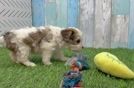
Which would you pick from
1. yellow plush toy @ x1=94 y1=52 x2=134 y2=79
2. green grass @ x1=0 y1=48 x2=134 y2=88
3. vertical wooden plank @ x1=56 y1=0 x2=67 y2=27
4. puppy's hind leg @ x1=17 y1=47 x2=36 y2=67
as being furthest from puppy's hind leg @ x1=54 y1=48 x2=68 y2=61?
vertical wooden plank @ x1=56 y1=0 x2=67 y2=27

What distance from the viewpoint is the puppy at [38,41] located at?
2.58 meters

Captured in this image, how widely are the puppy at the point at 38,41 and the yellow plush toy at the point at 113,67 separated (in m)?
0.38

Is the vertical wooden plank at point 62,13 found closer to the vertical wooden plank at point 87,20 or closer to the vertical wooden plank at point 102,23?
the vertical wooden plank at point 87,20

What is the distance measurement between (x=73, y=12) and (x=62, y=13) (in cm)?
12

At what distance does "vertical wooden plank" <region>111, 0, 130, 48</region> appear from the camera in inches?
150

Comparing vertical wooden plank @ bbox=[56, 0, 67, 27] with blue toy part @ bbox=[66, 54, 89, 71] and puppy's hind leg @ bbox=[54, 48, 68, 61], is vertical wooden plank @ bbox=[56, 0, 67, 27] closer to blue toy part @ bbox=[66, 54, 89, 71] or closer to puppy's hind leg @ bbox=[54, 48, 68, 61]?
puppy's hind leg @ bbox=[54, 48, 68, 61]

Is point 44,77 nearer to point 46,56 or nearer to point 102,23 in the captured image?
point 46,56

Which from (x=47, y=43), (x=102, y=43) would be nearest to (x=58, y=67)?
(x=47, y=43)

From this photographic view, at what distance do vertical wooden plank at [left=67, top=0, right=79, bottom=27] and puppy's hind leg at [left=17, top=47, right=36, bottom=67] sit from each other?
1.41 metres

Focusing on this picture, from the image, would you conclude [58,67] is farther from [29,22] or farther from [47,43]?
[29,22]

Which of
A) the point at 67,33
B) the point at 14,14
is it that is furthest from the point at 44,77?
the point at 14,14

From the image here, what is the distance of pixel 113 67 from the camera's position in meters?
2.20

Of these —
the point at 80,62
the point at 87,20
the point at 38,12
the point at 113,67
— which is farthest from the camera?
the point at 38,12

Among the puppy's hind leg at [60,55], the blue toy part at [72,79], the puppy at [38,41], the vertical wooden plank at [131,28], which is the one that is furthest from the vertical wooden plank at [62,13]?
the blue toy part at [72,79]
